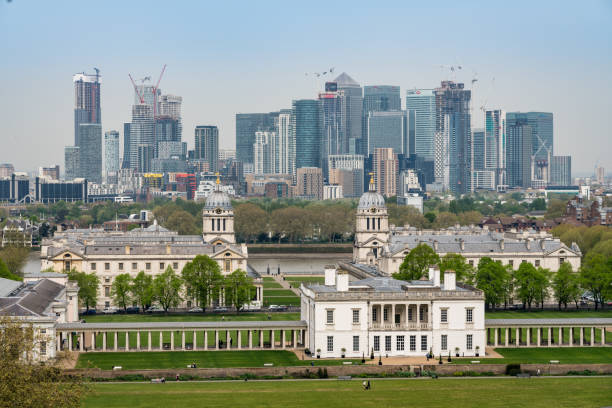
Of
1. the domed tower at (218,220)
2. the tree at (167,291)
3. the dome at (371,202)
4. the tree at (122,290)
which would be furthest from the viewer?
the dome at (371,202)

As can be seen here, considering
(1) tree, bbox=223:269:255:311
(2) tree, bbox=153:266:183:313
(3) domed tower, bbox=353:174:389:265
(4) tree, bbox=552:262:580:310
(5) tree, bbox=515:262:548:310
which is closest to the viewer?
(2) tree, bbox=153:266:183:313

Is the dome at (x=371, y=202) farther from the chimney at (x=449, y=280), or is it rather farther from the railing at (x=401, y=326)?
the railing at (x=401, y=326)

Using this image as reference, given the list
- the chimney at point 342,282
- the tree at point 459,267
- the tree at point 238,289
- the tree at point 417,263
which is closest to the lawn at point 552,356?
the chimney at point 342,282

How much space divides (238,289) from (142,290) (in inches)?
341

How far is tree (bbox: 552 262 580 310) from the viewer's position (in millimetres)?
113250

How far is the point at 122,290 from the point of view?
373 feet

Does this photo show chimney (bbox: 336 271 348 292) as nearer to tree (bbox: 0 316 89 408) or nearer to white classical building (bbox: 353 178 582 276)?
tree (bbox: 0 316 89 408)

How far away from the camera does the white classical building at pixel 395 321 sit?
84688 mm

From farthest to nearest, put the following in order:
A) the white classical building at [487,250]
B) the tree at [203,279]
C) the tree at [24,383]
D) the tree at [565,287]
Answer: the white classical building at [487,250]
the tree at [203,279]
the tree at [565,287]
the tree at [24,383]

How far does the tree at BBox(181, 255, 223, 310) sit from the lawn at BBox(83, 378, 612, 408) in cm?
3984

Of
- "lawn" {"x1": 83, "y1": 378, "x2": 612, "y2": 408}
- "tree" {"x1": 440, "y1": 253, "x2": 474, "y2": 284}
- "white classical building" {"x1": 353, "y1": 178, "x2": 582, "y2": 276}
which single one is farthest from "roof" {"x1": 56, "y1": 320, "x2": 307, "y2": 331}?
"white classical building" {"x1": 353, "y1": 178, "x2": 582, "y2": 276}

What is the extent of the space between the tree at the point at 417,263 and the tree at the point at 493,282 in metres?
4.35

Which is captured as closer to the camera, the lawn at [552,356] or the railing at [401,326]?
the lawn at [552,356]

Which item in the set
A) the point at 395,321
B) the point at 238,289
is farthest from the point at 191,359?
the point at 238,289
